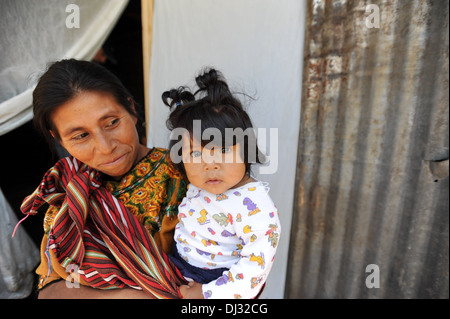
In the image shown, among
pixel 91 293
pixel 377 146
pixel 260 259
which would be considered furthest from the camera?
pixel 377 146

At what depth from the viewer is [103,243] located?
1.07 meters

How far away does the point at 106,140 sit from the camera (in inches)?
40.6

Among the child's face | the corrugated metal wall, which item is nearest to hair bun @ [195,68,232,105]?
the child's face

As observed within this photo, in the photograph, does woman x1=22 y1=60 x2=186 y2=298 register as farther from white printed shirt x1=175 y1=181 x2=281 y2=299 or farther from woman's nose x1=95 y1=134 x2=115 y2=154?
white printed shirt x1=175 y1=181 x2=281 y2=299

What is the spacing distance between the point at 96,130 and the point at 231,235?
68 centimetres

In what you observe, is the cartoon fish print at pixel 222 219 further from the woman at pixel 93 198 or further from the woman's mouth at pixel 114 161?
the woman's mouth at pixel 114 161

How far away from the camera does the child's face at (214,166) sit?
0.97 m

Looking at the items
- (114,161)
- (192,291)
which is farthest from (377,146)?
(114,161)

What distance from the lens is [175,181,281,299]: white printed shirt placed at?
933mm

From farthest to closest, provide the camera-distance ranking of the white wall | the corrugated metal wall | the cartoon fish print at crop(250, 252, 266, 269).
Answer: the white wall, the corrugated metal wall, the cartoon fish print at crop(250, 252, 266, 269)

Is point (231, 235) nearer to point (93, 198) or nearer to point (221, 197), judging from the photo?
point (221, 197)

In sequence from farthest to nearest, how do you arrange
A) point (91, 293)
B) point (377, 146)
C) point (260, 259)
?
point (377, 146)
point (91, 293)
point (260, 259)

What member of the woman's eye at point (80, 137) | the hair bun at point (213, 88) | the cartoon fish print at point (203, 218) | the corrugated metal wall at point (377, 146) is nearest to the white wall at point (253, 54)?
the corrugated metal wall at point (377, 146)

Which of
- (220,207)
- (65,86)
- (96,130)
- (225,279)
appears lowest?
(225,279)
